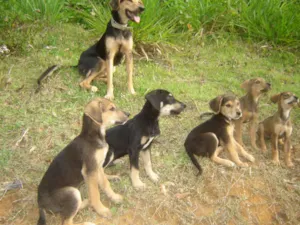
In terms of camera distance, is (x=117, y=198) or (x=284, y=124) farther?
(x=284, y=124)

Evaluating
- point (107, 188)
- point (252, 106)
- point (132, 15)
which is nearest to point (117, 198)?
point (107, 188)

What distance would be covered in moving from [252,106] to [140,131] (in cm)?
216

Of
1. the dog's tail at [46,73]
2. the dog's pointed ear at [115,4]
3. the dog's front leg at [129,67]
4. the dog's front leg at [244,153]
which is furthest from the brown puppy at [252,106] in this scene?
the dog's tail at [46,73]

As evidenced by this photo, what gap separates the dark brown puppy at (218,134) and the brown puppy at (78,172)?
1.53 meters

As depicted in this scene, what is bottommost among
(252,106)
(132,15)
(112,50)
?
(112,50)

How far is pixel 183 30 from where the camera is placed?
973cm

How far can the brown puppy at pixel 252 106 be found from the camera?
18.9 feet

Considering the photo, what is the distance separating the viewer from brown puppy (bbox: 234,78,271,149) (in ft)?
18.9

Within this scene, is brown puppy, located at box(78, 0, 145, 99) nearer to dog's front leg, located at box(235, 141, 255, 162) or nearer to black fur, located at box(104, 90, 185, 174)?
black fur, located at box(104, 90, 185, 174)

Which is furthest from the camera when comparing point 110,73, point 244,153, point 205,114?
point 110,73

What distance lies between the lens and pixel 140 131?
15.7 feet

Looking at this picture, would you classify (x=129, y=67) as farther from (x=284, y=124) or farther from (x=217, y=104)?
(x=284, y=124)

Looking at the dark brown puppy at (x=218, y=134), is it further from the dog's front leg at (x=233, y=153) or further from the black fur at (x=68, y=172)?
the black fur at (x=68, y=172)


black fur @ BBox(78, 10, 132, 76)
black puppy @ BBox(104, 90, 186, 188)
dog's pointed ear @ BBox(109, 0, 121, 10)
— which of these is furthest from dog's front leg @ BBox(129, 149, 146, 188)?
dog's pointed ear @ BBox(109, 0, 121, 10)
